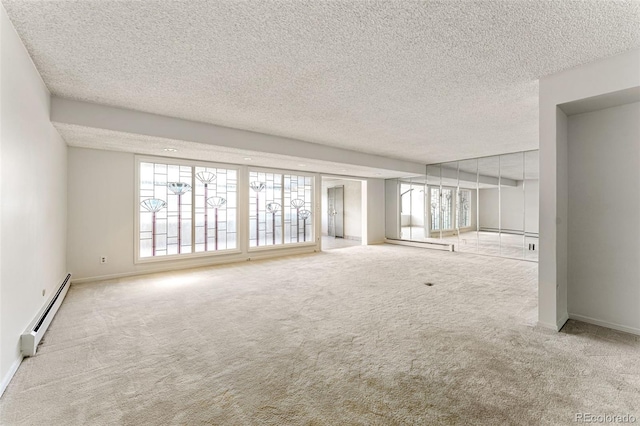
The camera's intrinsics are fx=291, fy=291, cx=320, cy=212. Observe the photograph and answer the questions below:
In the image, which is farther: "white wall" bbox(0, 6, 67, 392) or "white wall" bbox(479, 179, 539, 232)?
"white wall" bbox(479, 179, 539, 232)

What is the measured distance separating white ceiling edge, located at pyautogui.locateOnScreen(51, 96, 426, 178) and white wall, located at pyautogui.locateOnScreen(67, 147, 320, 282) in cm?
30

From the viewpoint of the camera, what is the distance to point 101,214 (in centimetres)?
507

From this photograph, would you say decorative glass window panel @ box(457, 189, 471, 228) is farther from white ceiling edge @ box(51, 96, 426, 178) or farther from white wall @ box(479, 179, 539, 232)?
white ceiling edge @ box(51, 96, 426, 178)

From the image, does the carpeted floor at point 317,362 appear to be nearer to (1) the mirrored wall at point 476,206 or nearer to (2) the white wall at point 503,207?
(1) the mirrored wall at point 476,206

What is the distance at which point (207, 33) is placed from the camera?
85.7 inches

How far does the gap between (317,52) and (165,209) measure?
470cm

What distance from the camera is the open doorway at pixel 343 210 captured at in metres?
11.2

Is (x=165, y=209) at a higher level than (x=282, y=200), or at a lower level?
lower

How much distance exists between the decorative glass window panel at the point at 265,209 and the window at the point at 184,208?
1.54ft

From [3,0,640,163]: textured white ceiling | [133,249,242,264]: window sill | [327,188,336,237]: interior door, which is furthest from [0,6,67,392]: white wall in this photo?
[327,188,336,237]: interior door

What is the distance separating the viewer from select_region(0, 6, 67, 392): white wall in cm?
205

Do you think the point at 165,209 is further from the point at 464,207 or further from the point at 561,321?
the point at 464,207

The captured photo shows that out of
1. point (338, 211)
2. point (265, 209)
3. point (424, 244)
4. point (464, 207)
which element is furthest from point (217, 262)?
point (464, 207)

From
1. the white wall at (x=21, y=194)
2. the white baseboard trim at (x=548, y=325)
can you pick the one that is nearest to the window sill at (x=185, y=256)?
the white wall at (x=21, y=194)
